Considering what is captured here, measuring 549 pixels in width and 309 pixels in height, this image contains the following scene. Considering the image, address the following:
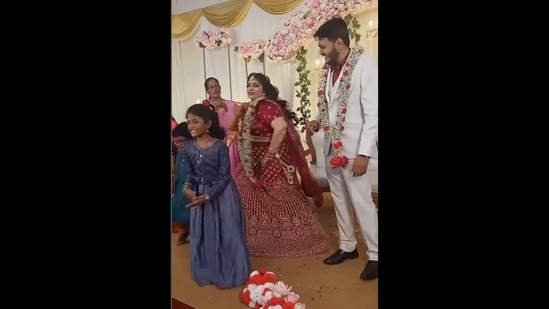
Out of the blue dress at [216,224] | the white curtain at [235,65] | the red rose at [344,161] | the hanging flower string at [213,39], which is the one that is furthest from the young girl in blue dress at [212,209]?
the red rose at [344,161]

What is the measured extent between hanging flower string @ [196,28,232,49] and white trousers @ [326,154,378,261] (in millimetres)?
768

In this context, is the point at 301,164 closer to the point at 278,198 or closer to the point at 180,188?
the point at 278,198

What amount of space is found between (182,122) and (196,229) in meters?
0.53

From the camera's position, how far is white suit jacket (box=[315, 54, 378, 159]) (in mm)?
1874

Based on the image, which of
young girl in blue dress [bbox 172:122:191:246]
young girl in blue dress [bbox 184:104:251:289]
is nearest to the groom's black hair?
young girl in blue dress [bbox 184:104:251:289]

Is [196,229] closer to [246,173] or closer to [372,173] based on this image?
[246,173]

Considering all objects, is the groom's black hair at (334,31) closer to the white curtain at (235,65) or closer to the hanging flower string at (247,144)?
the white curtain at (235,65)

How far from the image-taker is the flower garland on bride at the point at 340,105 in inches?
76.3

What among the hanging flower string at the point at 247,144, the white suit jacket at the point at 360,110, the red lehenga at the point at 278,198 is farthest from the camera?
the hanging flower string at the point at 247,144

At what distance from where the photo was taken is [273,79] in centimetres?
218

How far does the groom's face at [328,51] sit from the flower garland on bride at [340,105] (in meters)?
0.03

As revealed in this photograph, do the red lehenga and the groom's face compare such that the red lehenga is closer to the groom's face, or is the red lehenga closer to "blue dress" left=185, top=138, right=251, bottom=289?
"blue dress" left=185, top=138, right=251, bottom=289

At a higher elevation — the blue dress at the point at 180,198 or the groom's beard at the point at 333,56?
the groom's beard at the point at 333,56

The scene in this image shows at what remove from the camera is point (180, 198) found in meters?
2.56
